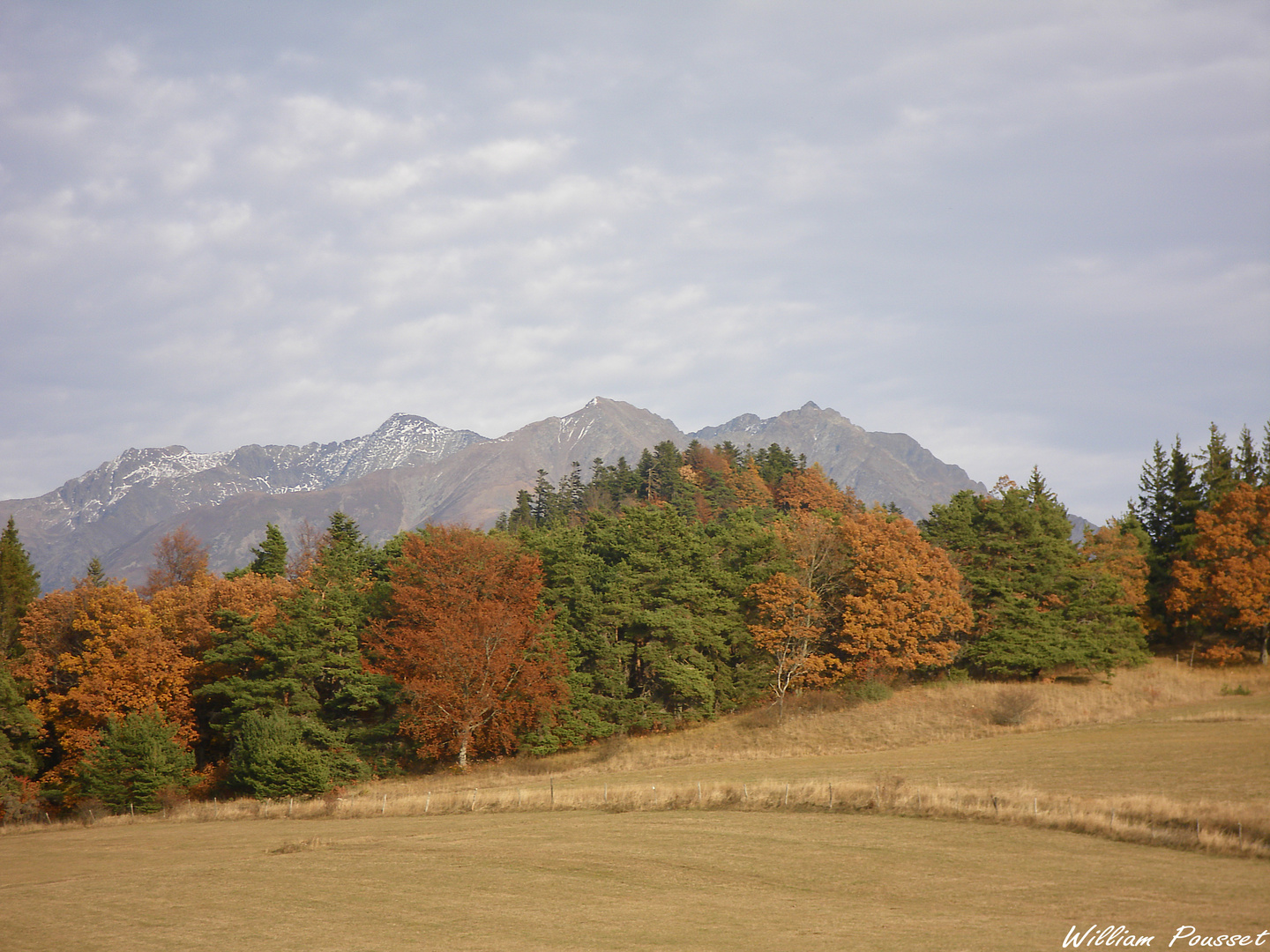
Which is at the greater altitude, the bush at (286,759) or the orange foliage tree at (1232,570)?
the orange foliage tree at (1232,570)

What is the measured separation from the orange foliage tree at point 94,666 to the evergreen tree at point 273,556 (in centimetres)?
1860

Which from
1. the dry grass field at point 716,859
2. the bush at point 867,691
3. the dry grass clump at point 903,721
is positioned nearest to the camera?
the dry grass field at point 716,859

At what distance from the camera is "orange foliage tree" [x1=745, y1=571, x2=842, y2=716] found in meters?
61.8

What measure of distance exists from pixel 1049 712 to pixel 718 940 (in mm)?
47043

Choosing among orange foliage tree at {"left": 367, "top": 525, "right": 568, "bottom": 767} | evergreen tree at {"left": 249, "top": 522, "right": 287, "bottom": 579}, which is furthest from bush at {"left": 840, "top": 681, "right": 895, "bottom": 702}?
evergreen tree at {"left": 249, "top": 522, "right": 287, "bottom": 579}

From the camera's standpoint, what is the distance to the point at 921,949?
15711 mm

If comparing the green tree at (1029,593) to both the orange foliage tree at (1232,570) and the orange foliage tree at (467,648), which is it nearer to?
the orange foliage tree at (1232,570)

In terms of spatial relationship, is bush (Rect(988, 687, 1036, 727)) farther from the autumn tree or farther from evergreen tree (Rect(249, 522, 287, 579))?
the autumn tree

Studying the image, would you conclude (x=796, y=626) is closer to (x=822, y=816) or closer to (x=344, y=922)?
(x=822, y=816)

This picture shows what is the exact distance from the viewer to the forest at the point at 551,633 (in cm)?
5238

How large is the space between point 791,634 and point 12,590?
2228 inches

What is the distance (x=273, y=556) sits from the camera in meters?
79.0

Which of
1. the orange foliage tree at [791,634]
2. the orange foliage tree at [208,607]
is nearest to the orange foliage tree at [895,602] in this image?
the orange foliage tree at [791,634]

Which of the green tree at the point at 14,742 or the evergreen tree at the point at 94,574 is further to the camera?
the evergreen tree at the point at 94,574
